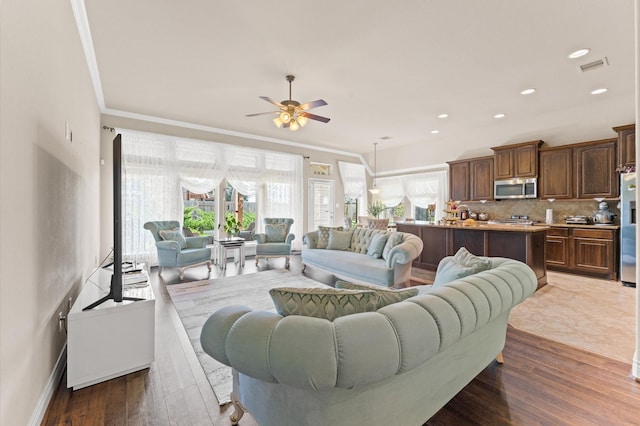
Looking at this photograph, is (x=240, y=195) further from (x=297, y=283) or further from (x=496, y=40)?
(x=496, y=40)

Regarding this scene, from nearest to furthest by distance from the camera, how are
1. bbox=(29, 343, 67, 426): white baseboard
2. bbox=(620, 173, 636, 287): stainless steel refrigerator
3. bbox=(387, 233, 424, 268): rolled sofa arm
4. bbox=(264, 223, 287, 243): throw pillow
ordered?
1. bbox=(29, 343, 67, 426): white baseboard
2. bbox=(387, 233, 424, 268): rolled sofa arm
3. bbox=(620, 173, 636, 287): stainless steel refrigerator
4. bbox=(264, 223, 287, 243): throw pillow

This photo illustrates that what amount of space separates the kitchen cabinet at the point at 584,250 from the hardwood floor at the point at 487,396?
10.9 feet

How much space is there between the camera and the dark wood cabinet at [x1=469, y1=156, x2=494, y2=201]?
20.3ft

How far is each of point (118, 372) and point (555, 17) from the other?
4819 mm

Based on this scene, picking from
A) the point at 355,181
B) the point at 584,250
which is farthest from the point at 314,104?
the point at 355,181

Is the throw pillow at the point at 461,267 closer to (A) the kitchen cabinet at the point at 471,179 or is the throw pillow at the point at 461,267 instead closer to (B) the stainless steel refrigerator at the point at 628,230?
(B) the stainless steel refrigerator at the point at 628,230

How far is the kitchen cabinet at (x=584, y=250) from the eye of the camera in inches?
177

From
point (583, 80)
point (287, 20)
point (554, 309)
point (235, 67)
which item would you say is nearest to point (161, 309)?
point (235, 67)

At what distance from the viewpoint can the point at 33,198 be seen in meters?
1.55

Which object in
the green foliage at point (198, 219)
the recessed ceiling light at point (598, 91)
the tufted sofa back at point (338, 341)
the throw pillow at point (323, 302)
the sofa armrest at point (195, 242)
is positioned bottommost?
the sofa armrest at point (195, 242)

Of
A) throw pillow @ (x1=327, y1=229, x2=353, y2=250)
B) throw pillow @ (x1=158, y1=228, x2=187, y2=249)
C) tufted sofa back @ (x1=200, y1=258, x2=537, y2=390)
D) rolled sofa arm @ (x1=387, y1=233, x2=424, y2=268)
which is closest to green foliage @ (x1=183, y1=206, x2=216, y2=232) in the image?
throw pillow @ (x1=158, y1=228, x2=187, y2=249)

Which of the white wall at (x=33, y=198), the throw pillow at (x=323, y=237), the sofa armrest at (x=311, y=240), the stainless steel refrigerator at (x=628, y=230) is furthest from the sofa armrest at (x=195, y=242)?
the stainless steel refrigerator at (x=628, y=230)

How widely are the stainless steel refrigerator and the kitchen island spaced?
3.15 feet

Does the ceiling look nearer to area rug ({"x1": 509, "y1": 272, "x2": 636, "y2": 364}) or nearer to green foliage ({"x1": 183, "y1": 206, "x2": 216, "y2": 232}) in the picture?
green foliage ({"x1": 183, "y1": 206, "x2": 216, "y2": 232})
